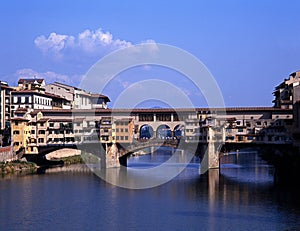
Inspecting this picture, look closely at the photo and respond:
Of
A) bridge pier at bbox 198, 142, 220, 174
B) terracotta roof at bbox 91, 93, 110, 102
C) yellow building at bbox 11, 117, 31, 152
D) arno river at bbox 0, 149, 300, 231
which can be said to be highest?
terracotta roof at bbox 91, 93, 110, 102

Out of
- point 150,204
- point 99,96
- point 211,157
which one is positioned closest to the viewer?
point 150,204

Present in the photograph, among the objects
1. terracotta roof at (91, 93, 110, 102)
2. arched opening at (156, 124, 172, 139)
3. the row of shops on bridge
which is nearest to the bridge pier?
the row of shops on bridge

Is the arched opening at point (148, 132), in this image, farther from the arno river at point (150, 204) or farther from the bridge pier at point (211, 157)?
the arno river at point (150, 204)

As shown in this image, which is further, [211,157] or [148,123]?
[148,123]

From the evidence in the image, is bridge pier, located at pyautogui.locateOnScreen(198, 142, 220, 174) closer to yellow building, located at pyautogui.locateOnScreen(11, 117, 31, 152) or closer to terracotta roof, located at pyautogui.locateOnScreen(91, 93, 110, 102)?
yellow building, located at pyautogui.locateOnScreen(11, 117, 31, 152)

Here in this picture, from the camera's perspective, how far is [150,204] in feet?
81.1

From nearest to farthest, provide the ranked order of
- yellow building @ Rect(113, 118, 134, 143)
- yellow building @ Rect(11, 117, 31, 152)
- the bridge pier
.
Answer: the bridge pier < yellow building @ Rect(11, 117, 31, 152) < yellow building @ Rect(113, 118, 134, 143)

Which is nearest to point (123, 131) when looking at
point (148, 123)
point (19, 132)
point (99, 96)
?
point (148, 123)

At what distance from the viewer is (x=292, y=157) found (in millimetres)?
35938

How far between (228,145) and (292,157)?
5290 mm

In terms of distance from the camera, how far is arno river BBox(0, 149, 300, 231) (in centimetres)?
2042

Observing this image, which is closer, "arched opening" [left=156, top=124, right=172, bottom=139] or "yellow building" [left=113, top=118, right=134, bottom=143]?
"yellow building" [left=113, top=118, right=134, bottom=143]

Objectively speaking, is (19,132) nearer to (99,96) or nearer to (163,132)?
(163,132)

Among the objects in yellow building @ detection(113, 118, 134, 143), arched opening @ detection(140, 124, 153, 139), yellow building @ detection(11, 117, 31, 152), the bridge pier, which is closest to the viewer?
the bridge pier
